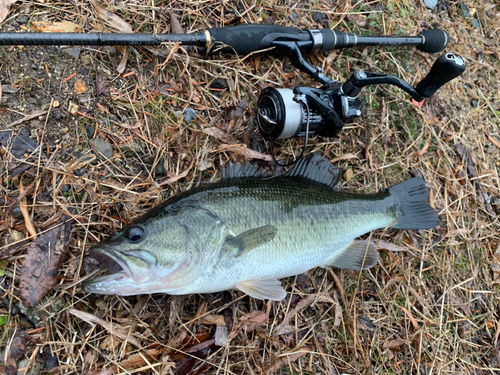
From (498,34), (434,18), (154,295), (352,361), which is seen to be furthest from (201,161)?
(498,34)

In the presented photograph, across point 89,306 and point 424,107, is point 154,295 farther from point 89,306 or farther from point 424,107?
point 424,107

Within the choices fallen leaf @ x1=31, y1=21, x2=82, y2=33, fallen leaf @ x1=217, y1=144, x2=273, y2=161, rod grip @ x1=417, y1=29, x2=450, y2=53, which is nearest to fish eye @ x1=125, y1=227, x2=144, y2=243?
fallen leaf @ x1=217, y1=144, x2=273, y2=161

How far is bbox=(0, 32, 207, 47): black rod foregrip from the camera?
92.7 inches

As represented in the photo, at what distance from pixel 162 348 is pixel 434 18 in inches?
184

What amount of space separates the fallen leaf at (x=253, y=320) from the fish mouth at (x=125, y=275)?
98 centimetres

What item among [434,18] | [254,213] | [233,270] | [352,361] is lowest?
[352,361]

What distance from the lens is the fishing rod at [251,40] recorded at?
2.49m

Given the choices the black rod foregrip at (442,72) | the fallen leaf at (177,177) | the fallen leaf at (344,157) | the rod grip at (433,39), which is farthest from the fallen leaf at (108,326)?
the rod grip at (433,39)

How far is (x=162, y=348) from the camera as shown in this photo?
2.56 meters

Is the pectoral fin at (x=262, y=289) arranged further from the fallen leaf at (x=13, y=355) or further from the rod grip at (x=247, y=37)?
the rod grip at (x=247, y=37)

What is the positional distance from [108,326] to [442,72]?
3184 millimetres

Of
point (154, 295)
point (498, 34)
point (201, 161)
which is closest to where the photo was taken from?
point (154, 295)

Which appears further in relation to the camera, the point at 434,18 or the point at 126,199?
the point at 434,18

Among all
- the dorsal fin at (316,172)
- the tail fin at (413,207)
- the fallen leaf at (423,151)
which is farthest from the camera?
the fallen leaf at (423,151)
